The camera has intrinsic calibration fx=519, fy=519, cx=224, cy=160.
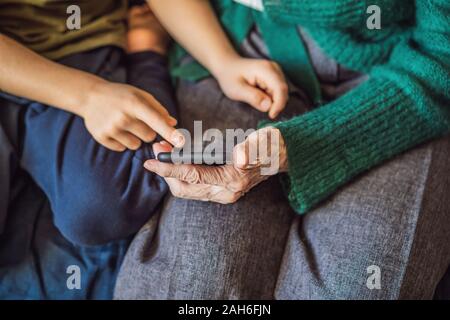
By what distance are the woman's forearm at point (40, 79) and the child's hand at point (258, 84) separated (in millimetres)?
212

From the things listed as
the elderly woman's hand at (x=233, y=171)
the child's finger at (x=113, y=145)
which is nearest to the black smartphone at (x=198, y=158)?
the elderly woman's hand at (x=233, y=171)

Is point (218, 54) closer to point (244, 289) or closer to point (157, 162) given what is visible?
point (157, 162)

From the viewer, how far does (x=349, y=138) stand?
77cm

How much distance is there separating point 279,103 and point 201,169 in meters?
0.19

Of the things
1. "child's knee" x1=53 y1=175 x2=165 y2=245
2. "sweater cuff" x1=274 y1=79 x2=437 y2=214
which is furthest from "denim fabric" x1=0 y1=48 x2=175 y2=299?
"sweater cuff" x1=274 y1=79 x2=437 y2=214

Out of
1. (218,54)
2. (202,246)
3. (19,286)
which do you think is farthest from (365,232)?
(19,286)

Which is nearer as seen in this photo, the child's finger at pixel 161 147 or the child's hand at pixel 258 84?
the child's finger at pixel 161 147

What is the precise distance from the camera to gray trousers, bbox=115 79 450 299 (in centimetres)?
74

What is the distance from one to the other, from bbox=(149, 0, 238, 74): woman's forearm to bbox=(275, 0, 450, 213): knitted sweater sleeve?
189 millimetres

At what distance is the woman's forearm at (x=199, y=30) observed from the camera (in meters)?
0.87

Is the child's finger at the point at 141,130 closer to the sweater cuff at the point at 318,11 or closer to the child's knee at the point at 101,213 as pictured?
the child's knee at the point at 101,213

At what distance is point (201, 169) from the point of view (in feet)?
2.32

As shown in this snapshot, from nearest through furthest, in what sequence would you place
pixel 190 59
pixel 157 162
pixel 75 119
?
pixel 157 162 → pixel 75 119 → pixel 190 59

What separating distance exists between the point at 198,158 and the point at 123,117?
0.14m
